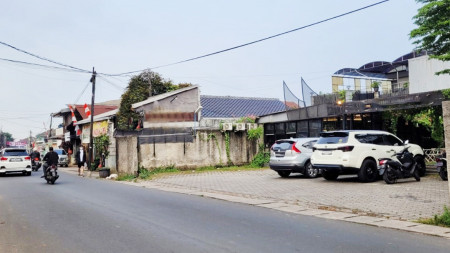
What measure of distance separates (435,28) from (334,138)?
15.7 ft

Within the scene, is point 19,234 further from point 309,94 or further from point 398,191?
point 309,94

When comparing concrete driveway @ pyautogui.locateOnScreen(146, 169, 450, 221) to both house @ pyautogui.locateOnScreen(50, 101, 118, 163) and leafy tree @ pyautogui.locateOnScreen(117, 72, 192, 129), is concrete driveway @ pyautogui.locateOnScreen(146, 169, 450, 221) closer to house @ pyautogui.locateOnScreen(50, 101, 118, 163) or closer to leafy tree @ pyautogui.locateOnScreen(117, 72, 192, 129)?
leafy tree @ pyautogui.locateOnScreen(117, 72, 192, 129)

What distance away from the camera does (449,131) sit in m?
7.10

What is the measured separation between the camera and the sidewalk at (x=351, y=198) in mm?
7867

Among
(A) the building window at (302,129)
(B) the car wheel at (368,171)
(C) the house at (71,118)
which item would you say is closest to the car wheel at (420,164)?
(B) the car wheel at (368,171)

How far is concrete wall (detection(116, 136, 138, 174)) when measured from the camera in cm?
2030

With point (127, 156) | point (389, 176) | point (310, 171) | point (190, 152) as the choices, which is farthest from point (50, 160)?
point (389, 176)

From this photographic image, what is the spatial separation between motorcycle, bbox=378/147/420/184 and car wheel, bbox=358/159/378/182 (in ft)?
0.84

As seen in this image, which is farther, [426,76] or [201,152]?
[426,76]

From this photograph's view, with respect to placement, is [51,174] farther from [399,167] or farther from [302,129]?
[399,167]

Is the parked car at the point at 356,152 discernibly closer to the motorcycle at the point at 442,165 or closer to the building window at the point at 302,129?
the motorcycle at the point at 442,165

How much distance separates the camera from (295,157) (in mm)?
15734

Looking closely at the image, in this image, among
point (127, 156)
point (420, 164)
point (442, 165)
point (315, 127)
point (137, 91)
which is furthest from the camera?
point (137, 91)

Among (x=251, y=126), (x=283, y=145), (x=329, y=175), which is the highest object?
(x=251, y=126)
